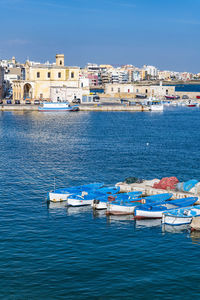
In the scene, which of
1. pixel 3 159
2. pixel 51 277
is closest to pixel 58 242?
pixel 51 277

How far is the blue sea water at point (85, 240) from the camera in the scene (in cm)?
1911

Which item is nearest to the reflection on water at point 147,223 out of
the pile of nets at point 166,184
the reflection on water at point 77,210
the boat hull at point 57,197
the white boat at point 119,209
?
the white boat at point 119,209

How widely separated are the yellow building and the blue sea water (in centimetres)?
6503

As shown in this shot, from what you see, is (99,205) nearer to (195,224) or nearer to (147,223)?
(147,223)

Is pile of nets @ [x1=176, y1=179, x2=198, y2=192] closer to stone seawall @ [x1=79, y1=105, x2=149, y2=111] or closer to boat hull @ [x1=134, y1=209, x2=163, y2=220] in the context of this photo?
boat hull @ [x1=134, y1=209, x2=163, y2=220]

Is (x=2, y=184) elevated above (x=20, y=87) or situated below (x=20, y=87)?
below

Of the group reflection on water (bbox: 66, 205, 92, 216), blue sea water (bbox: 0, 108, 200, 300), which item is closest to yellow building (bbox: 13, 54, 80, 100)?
blue sea water (bbox: 0, 108, 200, 300)

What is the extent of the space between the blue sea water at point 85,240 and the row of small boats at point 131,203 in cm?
65

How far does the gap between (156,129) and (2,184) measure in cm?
4734

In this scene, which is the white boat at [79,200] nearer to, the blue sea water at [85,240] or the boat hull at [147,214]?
the blue sea water at [85,240]

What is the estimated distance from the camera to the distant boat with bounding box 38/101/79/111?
106 meters

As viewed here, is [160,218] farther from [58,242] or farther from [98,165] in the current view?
[98,165]

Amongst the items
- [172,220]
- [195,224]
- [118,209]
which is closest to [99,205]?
[118,209]

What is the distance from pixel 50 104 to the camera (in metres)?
107
